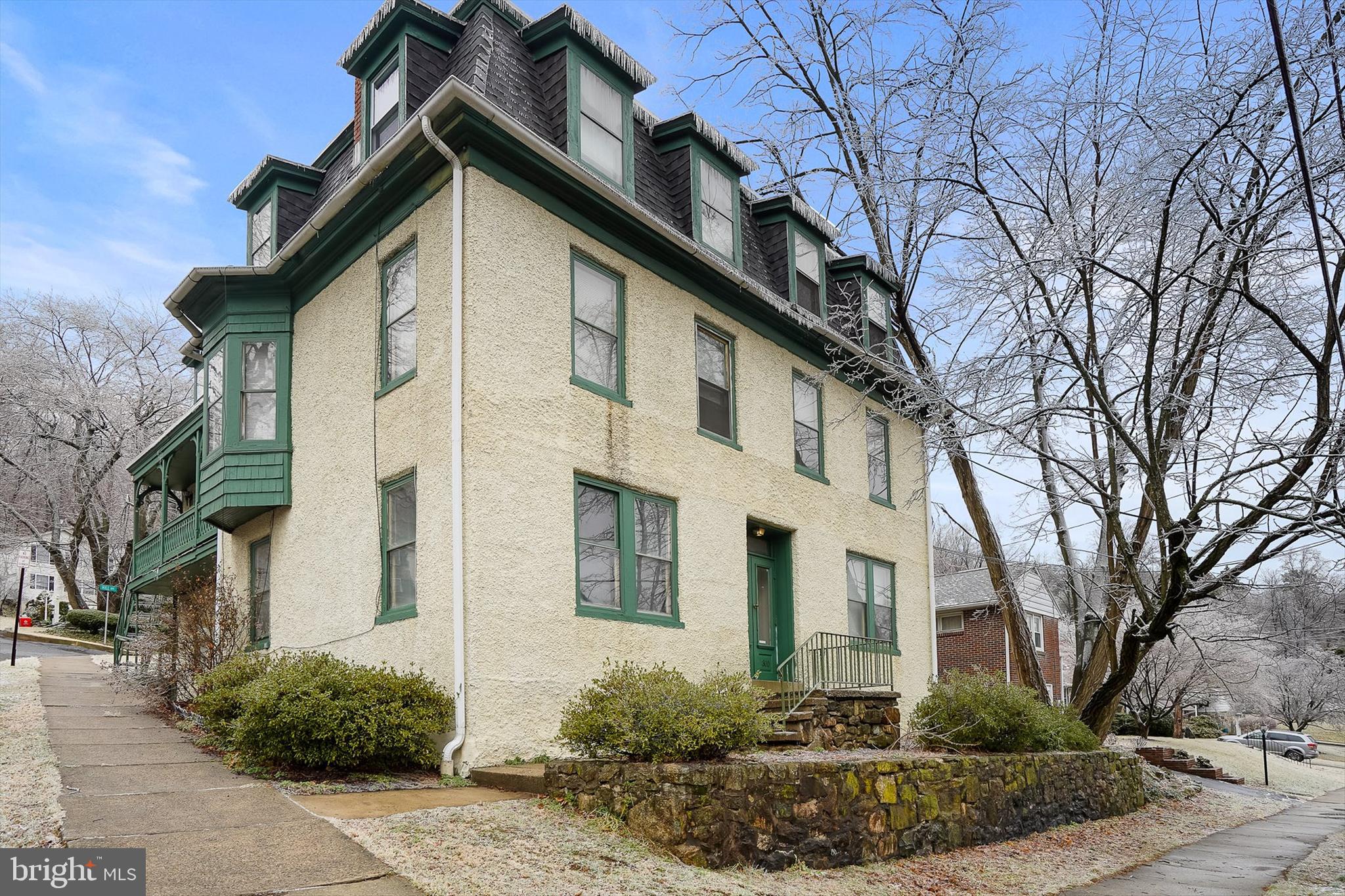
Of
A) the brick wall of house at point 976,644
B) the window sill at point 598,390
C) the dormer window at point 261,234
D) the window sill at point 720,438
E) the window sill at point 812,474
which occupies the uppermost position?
the dormer window at point 261,234

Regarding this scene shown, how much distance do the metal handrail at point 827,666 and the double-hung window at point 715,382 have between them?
3.10 m

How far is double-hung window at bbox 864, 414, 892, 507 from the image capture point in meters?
17.7

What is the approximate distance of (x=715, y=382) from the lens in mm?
14102

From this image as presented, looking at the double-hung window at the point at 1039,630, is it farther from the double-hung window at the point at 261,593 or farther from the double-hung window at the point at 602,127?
the double-hung window at the point at 261,593

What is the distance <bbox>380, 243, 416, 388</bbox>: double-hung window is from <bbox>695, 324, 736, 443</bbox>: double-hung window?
376 centimetres

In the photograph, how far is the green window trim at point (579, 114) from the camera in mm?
12031

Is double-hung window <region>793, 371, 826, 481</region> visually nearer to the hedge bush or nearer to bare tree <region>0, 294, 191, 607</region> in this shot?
the hedge bush

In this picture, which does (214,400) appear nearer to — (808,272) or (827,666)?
(808,272)

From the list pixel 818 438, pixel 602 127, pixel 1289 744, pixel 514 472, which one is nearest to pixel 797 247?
pixel 818 438

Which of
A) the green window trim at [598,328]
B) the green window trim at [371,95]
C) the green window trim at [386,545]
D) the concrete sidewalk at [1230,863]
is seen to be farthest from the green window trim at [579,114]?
the concrete sidewalk at [1230,863]

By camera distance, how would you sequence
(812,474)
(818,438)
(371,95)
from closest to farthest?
(371,95) < (812,474) < (818,438)

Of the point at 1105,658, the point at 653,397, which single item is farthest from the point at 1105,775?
the point at 653,397

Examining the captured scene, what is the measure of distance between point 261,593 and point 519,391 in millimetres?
6023

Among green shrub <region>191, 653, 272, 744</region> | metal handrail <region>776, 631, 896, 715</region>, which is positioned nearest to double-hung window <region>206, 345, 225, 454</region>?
green shrub <region>191, 653, 272, 744</region>
